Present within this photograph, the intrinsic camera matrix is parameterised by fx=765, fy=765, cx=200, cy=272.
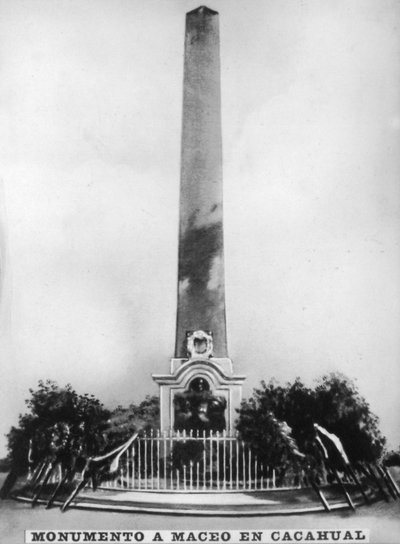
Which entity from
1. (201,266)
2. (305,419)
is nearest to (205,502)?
(305,419)

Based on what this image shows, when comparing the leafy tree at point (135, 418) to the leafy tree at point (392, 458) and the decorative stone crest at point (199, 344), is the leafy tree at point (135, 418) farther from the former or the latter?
the leafy tree at point (392, 458)

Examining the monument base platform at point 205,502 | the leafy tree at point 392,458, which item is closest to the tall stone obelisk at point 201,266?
the monument base platform at point 205,502

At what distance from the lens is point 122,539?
15.1 ft

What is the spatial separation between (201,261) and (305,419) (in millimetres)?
1174

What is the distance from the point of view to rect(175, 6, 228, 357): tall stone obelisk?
4.78 metres

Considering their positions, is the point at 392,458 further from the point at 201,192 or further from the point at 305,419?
the point at 201,192

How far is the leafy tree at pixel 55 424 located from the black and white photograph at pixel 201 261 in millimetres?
12

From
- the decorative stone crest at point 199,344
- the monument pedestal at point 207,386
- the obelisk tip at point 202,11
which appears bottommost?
the monument pedestal at point 207,386

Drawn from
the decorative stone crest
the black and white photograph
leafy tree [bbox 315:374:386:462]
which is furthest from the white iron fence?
the decorative stone crest

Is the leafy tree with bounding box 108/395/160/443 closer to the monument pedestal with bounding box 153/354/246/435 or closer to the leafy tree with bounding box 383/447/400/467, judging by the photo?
the monument pedestal with bounding box 153/354/246/435

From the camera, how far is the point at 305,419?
15.5 feet

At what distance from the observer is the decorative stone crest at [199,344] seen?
4.75 metres

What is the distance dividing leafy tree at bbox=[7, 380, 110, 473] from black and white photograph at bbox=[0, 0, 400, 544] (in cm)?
1

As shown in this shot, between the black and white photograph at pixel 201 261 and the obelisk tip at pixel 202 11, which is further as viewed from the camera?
the obelisk tip at pixel 202 11
